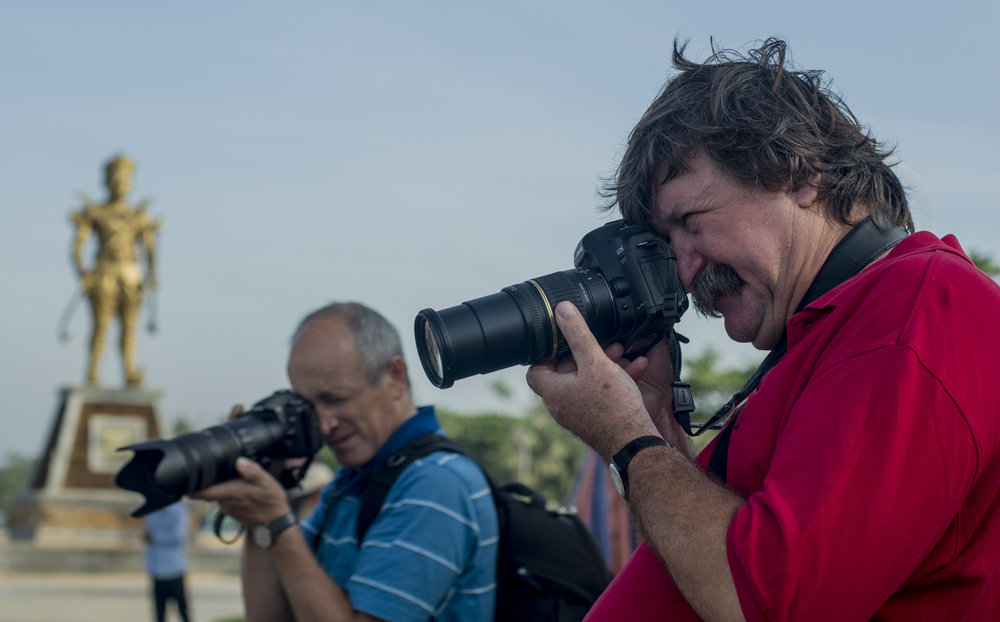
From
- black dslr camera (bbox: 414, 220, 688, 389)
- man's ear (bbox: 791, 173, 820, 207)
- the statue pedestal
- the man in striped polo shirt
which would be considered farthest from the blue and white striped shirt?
the statue pedestal

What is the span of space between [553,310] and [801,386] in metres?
0.53

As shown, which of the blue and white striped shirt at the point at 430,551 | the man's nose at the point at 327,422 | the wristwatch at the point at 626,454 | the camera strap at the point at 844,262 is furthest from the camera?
the man's nose at the point at 327,422

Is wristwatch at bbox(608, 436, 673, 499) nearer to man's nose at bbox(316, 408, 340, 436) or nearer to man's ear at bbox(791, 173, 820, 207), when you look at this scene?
man's ear at bbox(791, 173, 820, 207)

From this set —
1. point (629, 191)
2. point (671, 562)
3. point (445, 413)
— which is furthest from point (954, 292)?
point (445, 413)

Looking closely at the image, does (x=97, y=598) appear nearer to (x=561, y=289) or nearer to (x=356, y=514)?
(x=356, y=514)

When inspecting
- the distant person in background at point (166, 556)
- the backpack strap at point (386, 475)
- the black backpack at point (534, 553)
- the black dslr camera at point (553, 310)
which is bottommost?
the distant person in background at point (166, 556)

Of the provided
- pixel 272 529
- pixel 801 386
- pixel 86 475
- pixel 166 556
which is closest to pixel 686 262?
pixel 801 386

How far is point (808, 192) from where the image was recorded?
66.2 inches

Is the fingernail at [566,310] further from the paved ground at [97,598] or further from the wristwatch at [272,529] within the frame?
the paved ground at [97,598]

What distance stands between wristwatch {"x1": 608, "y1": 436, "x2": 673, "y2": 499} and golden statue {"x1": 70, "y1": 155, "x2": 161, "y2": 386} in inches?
672

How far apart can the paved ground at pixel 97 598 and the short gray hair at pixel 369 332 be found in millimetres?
8271

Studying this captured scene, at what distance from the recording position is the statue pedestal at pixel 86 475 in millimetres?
16250

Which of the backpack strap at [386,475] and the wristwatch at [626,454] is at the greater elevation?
the wristwatch at [626,454]

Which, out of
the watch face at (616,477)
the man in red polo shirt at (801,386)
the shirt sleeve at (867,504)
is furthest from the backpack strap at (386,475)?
the shirt sleeve at (867,504)
